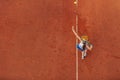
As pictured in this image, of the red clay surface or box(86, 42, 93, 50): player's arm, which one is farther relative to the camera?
the red clay surface

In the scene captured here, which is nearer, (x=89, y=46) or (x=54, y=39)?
(x=89, y=46)

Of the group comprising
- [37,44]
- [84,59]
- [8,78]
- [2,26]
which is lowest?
[8,78]

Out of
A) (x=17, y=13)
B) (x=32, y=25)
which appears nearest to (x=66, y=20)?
(x=32, y=25)

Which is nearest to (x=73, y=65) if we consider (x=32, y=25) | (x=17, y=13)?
(x=32, y=25)

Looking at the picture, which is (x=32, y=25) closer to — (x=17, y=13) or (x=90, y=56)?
(x=17, y=13)

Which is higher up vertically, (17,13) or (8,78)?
(17,13)

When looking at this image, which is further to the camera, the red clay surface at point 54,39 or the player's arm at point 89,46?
the red clay surface at point 54,39
